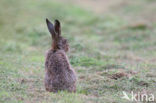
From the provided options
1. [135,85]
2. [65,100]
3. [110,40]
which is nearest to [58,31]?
[65,100]

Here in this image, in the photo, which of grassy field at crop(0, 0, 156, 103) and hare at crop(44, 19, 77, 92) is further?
grassy field at crop(0, 0, 156, 103)

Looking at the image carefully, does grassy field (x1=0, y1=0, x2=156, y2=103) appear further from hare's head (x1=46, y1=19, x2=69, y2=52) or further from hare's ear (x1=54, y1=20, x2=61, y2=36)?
hare's ear (x1=54, y1=20, x2=61, y2=36)

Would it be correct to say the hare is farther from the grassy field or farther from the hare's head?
the grassy field

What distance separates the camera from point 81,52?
1295 cm

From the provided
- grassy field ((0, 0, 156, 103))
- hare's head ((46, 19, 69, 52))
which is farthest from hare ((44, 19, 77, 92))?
grassy field ((0, 0, 156, 103))

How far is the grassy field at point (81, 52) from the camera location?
7.62 m

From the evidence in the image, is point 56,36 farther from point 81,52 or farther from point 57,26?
point 81,52

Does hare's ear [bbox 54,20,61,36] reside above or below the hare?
above

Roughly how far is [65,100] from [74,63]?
445cm

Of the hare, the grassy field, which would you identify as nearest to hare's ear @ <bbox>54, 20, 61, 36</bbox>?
the hare

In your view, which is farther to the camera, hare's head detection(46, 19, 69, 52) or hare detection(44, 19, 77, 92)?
hare's head detection(46, 19, 69, 52)

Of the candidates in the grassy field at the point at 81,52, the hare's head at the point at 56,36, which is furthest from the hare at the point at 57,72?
the grassy field at the point at 81,52

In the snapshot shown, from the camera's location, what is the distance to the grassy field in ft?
25.0

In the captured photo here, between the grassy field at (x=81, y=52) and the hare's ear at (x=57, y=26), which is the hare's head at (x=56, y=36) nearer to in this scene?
A: the hare's ear at (x=57, y=26)
